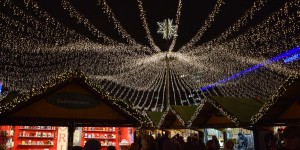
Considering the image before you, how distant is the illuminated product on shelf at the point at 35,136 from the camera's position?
451 inches

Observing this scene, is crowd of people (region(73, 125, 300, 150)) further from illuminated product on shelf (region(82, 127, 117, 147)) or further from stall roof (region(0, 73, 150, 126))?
illuminated product on shelf (region(82, 127, 117, 147))

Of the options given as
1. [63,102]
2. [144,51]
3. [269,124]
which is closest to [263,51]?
[269,124]

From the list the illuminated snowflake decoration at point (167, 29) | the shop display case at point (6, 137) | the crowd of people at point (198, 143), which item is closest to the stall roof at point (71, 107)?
the crowd of people at point (198, 143)

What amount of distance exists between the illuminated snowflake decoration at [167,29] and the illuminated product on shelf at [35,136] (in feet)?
39.6

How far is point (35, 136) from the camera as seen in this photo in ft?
38.2

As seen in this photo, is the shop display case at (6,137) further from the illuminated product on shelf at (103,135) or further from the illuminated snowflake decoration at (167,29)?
the illuminated snowflake decoration at (167,29)

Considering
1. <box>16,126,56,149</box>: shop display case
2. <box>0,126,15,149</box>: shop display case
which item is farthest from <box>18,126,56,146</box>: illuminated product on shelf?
<box>0,126,15,149</box>: shop display case

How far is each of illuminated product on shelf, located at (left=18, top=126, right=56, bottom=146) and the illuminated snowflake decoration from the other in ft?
39.6

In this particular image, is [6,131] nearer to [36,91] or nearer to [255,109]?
[36,91]

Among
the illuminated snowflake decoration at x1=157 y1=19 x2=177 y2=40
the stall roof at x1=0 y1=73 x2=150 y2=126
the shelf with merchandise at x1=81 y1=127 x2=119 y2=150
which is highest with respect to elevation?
the illuminated snowflake decoration at x1=157 y1=19 x2=177 y2=40

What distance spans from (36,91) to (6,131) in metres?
3.73

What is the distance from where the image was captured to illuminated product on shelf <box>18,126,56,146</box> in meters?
11.5

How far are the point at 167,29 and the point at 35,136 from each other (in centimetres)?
1289

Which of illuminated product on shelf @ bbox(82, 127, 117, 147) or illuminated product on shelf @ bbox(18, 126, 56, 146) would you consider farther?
illuminated product on shelf @ bbox(82, 127, 117, 147)
